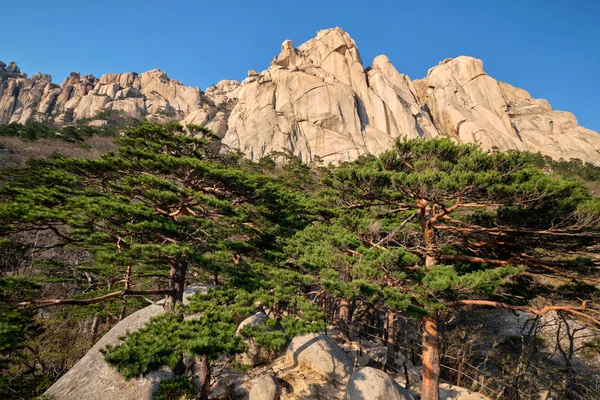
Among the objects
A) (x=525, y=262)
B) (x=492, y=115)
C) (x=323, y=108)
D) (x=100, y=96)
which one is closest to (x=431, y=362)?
(x=525, y=262)

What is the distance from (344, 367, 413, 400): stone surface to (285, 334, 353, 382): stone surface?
46.9 inches

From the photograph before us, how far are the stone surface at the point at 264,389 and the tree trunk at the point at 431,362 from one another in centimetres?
406

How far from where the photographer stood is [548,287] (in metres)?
7.40

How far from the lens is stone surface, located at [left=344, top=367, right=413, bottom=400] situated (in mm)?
7473

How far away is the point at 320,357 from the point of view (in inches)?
361

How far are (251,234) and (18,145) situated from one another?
31.8 meters

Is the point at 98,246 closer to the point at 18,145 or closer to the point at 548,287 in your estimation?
the point at 548,287

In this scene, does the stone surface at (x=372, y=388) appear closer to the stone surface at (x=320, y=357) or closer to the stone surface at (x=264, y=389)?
the stone surface at (x=320, y=357)

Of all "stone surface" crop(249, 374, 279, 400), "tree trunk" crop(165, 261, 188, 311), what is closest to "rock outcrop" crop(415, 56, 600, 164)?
"stone surface" crop(249, 374, 279, 400)

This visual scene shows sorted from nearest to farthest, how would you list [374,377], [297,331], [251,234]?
[297,331] < [374,377] < [251,234]

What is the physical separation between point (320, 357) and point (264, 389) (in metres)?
2.21

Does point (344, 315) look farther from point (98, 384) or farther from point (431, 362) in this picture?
point (98, 384)

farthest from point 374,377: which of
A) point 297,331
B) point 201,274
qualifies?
point 201,274

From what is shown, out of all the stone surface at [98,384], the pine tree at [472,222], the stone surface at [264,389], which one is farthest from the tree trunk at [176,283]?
the pine tree at [472,222]
